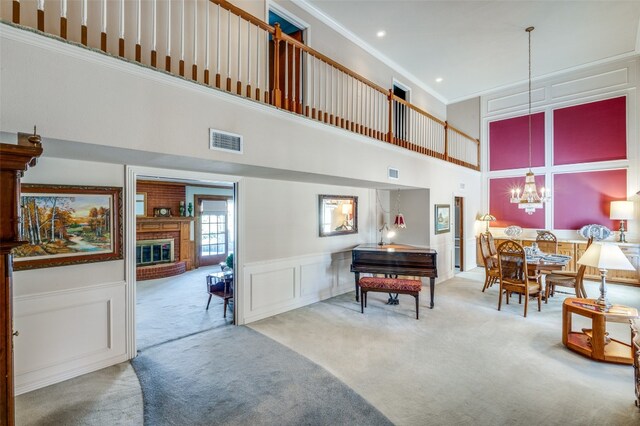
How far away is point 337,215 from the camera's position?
5762 mm

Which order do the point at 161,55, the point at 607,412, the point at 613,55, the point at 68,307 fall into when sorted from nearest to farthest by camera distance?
the point at 607,412, the point at 68,307, the point at 161,55, the point at 613,55

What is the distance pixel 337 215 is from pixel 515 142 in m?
6.05

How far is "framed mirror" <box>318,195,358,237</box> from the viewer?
17.9 feet

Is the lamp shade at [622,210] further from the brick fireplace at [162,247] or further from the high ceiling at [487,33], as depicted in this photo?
the brick fireplace at [162,247]

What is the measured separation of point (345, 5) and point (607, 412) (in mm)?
6077

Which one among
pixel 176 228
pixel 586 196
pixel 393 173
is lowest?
pixel 176 228

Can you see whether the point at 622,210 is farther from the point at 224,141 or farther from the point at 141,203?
the point at 141,203

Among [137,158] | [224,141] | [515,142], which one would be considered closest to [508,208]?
[515,142]

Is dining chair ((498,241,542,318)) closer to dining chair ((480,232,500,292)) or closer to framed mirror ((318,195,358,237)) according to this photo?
dining chair ((480,232,500,292))

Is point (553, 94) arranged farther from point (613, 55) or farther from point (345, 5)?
point (345, 5)

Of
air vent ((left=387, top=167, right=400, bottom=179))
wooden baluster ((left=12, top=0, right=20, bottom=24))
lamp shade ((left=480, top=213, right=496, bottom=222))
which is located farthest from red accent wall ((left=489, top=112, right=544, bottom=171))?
wooden baluster ((left=12, top=0, right=20, bottom=24))

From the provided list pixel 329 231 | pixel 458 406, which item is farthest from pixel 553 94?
pixel 458 406

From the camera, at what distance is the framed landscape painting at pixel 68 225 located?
2.67m

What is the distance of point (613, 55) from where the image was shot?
6.75 metres
